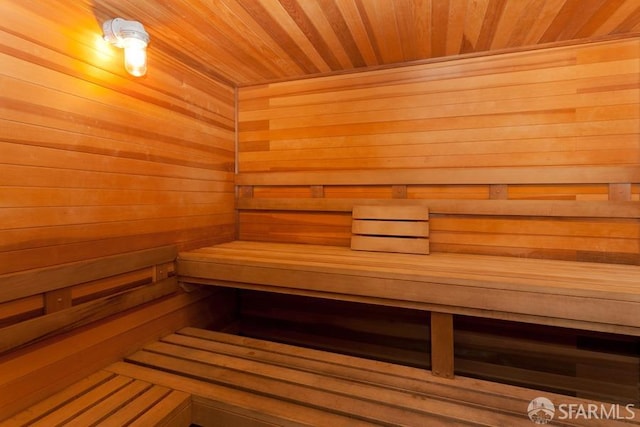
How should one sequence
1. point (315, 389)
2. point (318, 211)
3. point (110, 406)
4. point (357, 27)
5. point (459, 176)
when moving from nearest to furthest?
point (110, 406) → point (315, 389) → point (357, 27) → point (459, 176) → point (318, 211)

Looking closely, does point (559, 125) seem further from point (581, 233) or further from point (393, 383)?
point (393, 383)

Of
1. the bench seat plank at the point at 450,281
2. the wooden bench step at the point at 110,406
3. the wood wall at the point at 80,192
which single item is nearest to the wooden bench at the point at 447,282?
the bench seat plank at the point at 450,281

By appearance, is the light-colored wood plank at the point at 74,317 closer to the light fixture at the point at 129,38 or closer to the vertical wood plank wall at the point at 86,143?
the vertical wood plank wall at the point at 86,143

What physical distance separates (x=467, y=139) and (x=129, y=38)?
2.22 m

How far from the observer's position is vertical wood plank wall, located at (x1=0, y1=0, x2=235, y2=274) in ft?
4.51

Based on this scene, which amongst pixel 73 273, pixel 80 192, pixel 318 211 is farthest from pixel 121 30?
pixel 318 211

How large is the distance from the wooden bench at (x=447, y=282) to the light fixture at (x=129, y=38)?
4.03ft

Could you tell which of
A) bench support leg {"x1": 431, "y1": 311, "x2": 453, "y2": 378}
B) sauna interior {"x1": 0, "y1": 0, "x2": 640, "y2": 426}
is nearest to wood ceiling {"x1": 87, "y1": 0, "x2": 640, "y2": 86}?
sauna interior {"x1": 0, "y1": 0, "x2": 640, "y2": 426}

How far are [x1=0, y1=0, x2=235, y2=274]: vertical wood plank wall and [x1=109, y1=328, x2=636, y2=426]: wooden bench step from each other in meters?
0.78

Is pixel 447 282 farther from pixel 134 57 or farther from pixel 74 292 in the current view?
pixel 134 57

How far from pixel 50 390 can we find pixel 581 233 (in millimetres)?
3148

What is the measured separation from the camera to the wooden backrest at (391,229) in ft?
7.50

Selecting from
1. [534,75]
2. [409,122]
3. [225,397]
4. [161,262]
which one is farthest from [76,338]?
[534,75]

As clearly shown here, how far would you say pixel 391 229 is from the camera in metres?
2.34
